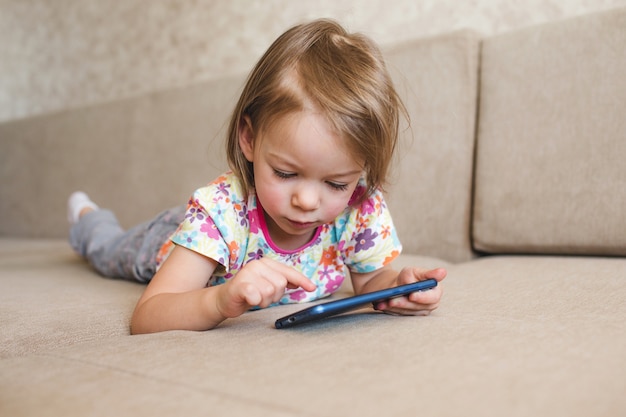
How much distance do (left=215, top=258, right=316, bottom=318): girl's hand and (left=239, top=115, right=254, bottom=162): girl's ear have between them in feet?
0.86

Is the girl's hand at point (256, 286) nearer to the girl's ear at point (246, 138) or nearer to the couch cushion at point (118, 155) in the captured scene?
the girl's ear at point (246, 138)

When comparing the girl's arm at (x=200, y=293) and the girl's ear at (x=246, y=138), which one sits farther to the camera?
the girl's ear at (x=246, y=138)

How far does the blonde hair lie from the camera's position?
2.70 ft

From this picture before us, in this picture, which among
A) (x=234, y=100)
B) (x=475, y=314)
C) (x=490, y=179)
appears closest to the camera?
(x=475, y=314)

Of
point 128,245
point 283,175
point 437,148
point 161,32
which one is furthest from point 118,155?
point 283,175

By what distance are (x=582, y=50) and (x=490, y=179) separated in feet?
1.15

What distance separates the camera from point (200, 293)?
0.76 meters

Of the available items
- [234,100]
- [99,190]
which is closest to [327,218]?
[234,100]

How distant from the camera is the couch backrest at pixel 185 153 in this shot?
145cm

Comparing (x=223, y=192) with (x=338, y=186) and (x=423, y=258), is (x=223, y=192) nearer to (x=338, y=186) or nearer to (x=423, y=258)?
(x=338, y=186)

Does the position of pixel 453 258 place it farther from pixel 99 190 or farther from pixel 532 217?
pixel 99 190

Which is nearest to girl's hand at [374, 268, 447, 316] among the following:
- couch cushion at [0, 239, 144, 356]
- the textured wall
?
couch cushion at [0, 239, 144, 356]

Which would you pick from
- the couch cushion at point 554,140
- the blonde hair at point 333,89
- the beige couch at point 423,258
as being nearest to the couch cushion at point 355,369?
the beige couch at point 423,258

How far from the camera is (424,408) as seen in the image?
0.42 metres
